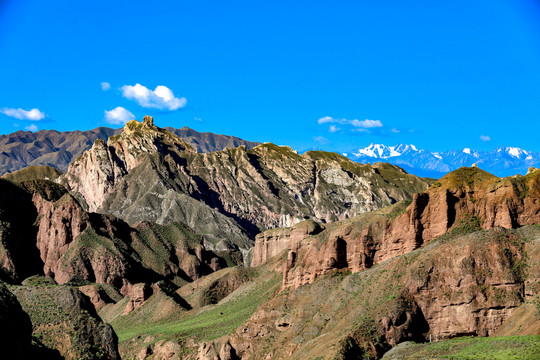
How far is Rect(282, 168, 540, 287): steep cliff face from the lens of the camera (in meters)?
107

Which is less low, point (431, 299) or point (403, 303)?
point (431, 299)

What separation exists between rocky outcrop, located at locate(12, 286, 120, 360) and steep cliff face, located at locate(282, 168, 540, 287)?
4383 centimetres

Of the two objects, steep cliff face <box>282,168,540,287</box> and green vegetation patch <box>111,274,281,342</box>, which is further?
green vegetation patch <box>111,274,281,342</box>

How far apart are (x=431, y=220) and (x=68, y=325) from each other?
5720cm

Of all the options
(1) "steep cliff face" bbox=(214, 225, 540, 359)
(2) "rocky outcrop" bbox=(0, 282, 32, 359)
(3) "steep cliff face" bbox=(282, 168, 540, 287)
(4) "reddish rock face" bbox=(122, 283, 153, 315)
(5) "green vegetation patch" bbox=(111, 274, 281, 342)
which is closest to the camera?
(2) "rocky outcrop" bbox=(0, 282, 32, 359)

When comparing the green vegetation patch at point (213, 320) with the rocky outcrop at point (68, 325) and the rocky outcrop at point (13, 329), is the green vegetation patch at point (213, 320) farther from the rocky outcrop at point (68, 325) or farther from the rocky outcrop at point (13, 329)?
the rocky outcrop at point (13, 329)

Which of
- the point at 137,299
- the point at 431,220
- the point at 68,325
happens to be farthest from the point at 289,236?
the point at 68,325

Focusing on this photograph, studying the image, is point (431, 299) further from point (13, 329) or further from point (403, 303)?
point (13, 329)

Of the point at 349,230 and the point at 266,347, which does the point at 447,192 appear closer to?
the point at 349,230

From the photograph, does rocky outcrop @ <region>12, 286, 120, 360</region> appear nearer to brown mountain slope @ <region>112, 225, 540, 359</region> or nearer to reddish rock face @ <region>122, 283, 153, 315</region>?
brown mountain slope @ <region>112, 225, 540, 359</region>

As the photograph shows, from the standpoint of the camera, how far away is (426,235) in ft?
367

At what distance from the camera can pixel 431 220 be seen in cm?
11244

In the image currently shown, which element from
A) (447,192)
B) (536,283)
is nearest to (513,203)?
(447,192)

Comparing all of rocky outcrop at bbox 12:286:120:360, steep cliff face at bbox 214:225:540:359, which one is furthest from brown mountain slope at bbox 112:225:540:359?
rocky outcrop at bbox 12:286:120:360
